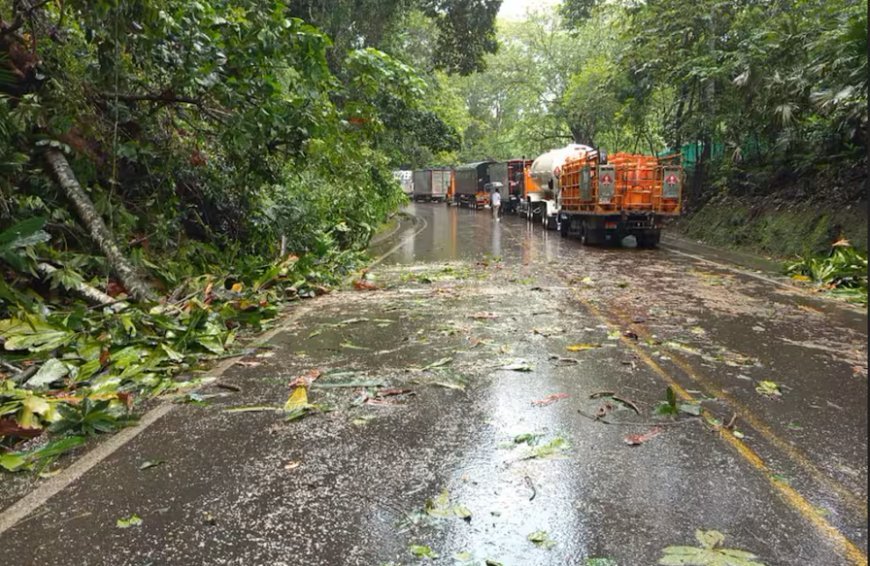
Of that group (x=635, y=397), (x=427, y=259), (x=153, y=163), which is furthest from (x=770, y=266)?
(x=153, y=163)

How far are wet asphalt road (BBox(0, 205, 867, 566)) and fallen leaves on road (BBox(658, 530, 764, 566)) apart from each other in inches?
2.4

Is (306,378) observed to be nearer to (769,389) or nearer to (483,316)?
(483,316)

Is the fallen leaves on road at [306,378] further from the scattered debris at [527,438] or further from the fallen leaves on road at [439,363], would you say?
the scattered debris at [527,438]

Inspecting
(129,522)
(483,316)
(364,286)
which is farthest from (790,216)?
(129,522)

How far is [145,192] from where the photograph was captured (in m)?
11.4

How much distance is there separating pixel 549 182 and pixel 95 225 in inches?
891

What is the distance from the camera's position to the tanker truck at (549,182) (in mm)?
27609

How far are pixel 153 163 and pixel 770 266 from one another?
1364cm

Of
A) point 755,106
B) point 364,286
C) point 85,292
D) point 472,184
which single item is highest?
point 755,106

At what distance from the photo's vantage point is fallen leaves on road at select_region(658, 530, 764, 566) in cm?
331

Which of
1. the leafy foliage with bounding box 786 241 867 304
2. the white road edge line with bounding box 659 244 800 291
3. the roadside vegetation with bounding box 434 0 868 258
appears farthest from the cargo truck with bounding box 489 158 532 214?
the leafy foliage with bounding box 786 241 867 304

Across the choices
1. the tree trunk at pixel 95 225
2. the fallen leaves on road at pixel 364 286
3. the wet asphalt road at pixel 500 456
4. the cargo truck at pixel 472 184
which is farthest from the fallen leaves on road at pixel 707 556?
the cargo truck at pixel 472 184

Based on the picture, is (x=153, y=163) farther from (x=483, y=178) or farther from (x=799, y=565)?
(x=483, y=178)

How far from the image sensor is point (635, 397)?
5934mm
